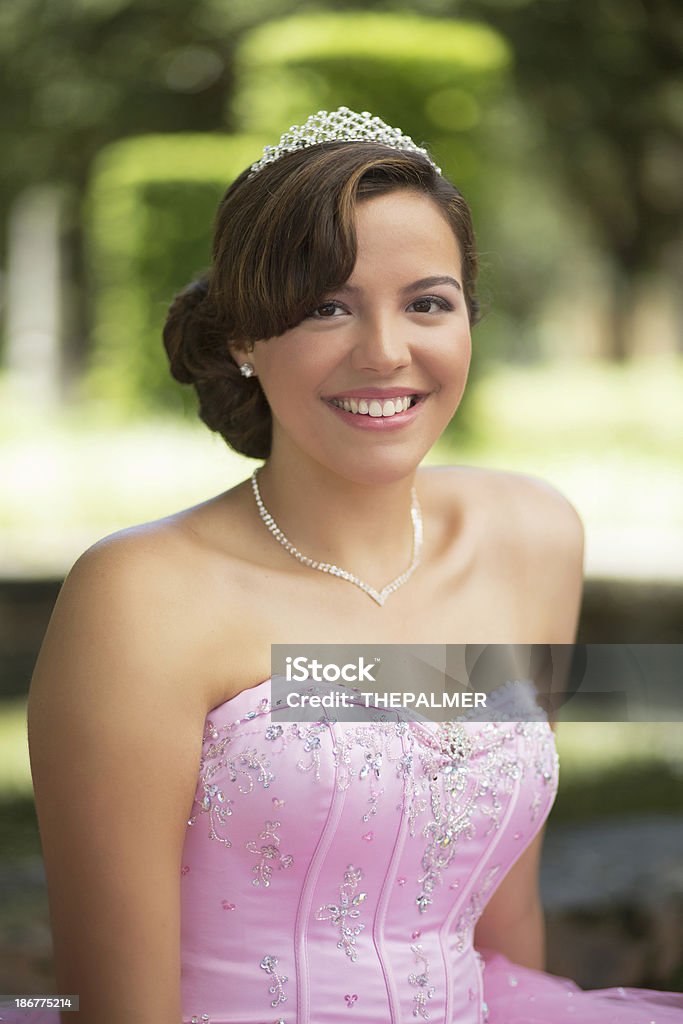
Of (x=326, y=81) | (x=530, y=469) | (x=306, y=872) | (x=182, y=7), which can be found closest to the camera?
(x=306, y=872)

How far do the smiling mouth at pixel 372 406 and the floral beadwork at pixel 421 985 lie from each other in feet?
2.61

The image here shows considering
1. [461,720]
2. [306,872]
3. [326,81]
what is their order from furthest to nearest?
1. [326,81]
2. [461,720]
3. [306,872]

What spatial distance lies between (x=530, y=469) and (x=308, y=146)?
7109 millimetres

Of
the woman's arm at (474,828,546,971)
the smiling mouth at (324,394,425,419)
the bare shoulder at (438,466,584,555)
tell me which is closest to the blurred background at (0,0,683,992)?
the woman's arm at (474,828,546,971)

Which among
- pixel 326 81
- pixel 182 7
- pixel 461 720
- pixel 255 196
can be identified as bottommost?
pixel 461 720

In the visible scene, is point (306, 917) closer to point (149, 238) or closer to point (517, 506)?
point (517, 506)

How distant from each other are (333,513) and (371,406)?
254mm

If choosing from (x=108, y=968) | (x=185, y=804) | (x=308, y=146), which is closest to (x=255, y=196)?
(x=308, y=146)

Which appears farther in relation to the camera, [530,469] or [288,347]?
[530,469]

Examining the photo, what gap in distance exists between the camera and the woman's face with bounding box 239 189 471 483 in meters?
1.79

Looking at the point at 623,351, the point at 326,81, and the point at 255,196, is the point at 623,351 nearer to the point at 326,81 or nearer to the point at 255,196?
the point at 326,81

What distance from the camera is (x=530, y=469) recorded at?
8.86 m

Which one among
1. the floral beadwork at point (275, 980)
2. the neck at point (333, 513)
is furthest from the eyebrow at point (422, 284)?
the floral beadwork at point (275, 980)

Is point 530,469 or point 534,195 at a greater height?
point 534,195
